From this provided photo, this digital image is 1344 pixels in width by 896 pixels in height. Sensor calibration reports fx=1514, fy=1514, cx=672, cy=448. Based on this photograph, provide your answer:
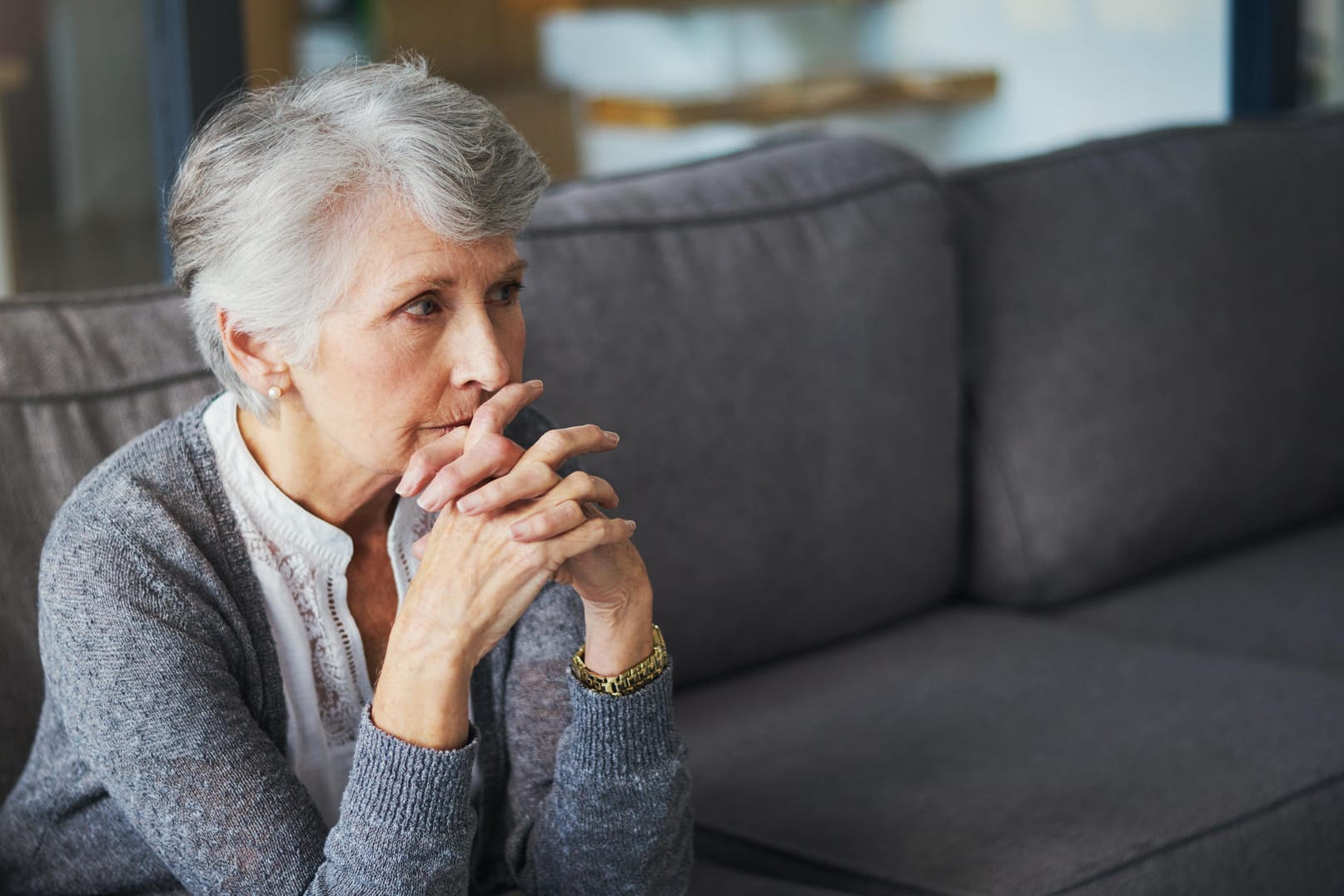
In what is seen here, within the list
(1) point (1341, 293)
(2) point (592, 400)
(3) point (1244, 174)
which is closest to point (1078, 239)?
(3) point (1244, 174)

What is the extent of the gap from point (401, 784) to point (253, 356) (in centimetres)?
33

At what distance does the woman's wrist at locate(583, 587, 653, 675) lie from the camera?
113cm

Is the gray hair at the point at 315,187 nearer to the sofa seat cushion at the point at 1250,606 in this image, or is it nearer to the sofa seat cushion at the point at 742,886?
the sofa seat cushion at the point at 742,886

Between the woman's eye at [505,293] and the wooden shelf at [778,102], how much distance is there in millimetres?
3824

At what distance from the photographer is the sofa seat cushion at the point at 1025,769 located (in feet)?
4.41

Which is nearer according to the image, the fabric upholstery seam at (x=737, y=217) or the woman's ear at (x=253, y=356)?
the woman's ear at (x=253, y=356)

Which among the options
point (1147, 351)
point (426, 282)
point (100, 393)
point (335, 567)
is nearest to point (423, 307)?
point (426, 282)

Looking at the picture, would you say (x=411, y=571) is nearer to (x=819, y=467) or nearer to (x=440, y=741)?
(x=440, y=741)

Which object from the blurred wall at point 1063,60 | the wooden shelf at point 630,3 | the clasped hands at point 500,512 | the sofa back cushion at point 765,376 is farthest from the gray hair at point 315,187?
the wooden shelf at point 630,3

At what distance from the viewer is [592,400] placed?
5.24ft

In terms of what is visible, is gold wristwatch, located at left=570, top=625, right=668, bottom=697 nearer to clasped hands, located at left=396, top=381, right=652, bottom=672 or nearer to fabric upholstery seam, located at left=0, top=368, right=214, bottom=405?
clasped hands, located at left=396, top=381, right=652, bottom=672

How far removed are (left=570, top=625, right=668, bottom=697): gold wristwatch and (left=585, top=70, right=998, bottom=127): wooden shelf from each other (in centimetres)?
386

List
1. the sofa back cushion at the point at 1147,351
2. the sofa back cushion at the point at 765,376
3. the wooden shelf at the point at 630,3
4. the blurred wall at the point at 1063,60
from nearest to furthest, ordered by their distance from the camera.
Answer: the sofa back cushion at the point at 765,376 → the sofa back cushion at the point at 1147,351 → the blurred wall at the point at 1063,60 → the wooden shelf at the point at 630,3

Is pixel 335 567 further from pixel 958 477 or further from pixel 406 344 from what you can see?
pixel 958 477
